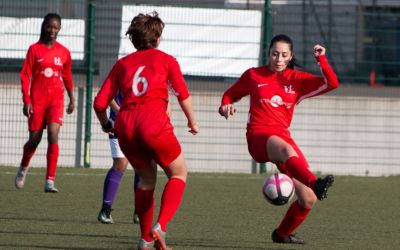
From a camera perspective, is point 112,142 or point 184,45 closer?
point 112,142

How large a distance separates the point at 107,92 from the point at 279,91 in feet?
6.14

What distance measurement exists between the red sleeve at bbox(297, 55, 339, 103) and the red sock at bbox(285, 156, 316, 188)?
0.80 metres

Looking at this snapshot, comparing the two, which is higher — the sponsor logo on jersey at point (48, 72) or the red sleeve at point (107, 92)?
the red sleeve at point (107, 92)

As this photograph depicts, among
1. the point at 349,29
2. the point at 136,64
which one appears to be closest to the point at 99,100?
the point at 136,64

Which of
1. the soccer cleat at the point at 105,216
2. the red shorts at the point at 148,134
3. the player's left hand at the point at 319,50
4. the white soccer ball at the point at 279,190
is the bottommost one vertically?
the soccer cleat at the point at 105,216

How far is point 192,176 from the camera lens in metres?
15.9

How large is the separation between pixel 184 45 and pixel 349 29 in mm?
3758

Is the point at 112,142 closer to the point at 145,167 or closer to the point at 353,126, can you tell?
the point at 145,167

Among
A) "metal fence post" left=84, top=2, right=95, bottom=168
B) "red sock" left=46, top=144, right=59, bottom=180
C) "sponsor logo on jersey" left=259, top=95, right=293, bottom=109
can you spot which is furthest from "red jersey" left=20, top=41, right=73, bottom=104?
"sponsor logo on jersey" left=259, top=95, right=293, bottom=109

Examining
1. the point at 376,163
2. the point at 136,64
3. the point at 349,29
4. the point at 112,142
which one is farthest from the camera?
the point at 349,29

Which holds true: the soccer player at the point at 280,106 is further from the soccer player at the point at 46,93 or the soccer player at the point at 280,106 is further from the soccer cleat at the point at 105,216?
the soccer player at the point at 46,93

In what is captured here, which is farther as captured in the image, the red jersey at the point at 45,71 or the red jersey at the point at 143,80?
the red jersey at the point at 45,71

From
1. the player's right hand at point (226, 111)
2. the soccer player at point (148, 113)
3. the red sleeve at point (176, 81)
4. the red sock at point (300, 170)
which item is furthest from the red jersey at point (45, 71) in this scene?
the red sleeve at point (176, 81)

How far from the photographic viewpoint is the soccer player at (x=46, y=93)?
1249cm
